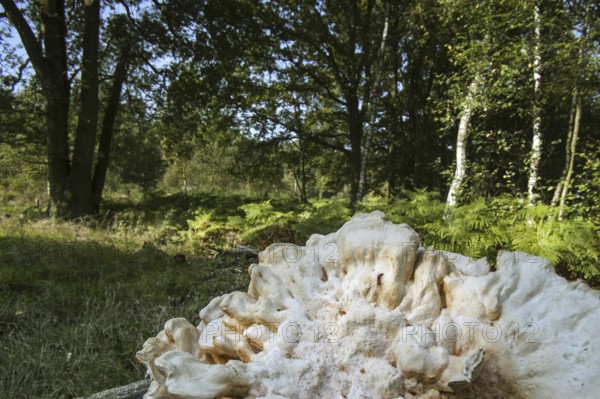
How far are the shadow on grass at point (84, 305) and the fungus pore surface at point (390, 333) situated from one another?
4.54 feet

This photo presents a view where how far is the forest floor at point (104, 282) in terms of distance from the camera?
87.4 inches

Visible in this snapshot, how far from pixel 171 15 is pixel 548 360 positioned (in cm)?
1044

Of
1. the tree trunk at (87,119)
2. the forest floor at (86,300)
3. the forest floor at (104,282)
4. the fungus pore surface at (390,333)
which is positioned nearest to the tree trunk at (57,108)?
the tree trunk at (87,119)

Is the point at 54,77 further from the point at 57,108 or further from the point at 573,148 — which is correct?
the point at 573,148

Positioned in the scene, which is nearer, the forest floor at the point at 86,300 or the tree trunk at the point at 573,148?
the forest floor at the point at 86,300

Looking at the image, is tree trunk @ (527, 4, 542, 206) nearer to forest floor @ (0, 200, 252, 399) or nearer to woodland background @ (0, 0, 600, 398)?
woodland background @ (0, 0, 600, 398)

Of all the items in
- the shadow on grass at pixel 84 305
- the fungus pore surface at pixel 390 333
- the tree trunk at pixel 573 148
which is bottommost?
Answer: the shadow on grass at pixel 84 305

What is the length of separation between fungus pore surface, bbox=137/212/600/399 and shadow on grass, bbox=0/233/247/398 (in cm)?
138

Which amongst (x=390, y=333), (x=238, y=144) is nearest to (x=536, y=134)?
(x=390, y=333)

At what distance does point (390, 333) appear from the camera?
→ 3.41 ft

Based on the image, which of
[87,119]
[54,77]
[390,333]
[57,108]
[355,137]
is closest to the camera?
[390,333]

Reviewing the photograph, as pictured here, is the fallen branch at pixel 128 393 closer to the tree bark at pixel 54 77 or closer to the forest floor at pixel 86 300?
the forest floor at pixel 86 300

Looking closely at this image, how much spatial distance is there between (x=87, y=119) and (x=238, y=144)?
5743mm

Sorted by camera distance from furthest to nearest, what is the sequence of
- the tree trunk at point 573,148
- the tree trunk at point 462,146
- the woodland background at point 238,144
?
the tree trunk at point 462,146 < the tree trunk at point 573,148 < the woodland background at point 238,144
